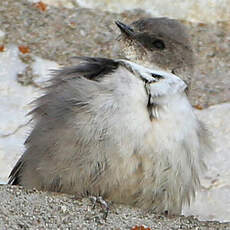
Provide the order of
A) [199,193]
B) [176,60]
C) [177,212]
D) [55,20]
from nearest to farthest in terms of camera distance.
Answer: [177,212] < [176,60] < [199,193] < [55,20]

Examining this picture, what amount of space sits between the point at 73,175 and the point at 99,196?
0.62 feet

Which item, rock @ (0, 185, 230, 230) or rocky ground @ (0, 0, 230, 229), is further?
rocky ground @ (0, 0, 230, 229)

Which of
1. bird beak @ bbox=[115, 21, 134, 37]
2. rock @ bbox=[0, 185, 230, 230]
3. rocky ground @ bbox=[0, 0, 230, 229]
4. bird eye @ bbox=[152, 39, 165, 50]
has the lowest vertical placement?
rock @ bbox=[0, 185, 230, 230]

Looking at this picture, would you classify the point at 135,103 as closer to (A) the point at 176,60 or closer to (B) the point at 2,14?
(A) the point at 176,60

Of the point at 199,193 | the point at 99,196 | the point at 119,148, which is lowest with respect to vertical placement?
the point at 199,193

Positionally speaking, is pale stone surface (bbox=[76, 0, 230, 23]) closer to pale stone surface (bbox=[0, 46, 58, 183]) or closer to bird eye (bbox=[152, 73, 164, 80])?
pale stone surface (bbox=[0, 46, 58, 183])

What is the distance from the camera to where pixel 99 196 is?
158 inches

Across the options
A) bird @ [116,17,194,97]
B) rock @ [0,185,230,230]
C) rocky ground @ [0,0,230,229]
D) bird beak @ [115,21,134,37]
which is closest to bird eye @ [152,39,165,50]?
bird @ [116,17,194,97]

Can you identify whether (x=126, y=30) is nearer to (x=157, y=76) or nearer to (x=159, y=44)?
(x=159, y=44)

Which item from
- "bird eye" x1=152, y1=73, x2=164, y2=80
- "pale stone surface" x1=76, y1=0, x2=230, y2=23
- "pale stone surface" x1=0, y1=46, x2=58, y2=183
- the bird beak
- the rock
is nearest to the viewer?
the rock

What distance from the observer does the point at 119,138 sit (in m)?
3.94

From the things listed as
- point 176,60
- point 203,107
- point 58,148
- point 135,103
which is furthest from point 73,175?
point 203,107

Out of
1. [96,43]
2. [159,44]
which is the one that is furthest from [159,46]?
[96,43]

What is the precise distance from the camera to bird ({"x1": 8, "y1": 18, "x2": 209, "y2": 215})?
3.97 metres
